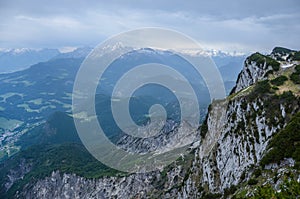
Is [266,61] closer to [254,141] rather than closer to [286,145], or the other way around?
[254,141]

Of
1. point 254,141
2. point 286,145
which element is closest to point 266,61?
point 254,141

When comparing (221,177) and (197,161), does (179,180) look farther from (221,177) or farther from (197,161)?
(221,177)

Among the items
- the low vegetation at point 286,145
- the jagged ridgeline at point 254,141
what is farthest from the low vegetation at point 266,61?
the low vegetation at point 286,145

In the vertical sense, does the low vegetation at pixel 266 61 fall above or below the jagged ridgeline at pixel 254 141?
above

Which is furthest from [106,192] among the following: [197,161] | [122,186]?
[197,161]

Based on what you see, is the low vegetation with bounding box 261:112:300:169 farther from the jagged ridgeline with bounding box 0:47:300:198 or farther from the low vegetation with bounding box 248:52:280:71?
the low vegetation with bounding box 248:52:280:71

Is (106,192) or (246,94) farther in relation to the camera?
(106,192)

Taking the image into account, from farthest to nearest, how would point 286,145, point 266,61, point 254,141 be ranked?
point 266,61 < point 254,141 < point 286,145

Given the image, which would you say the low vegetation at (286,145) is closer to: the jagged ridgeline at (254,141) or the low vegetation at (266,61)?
the jagged ridgeline at (254,141)

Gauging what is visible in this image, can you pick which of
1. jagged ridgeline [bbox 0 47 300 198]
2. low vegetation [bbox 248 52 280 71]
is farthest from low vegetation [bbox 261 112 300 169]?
low vegetation [bbox 248 52 280 71]

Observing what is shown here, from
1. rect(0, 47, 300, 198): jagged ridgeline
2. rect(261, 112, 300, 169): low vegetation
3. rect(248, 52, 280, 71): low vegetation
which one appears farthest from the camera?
rect(248, 52, 280, 71): low vegetation

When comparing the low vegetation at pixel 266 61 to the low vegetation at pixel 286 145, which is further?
the low vegetation at pixel 266 61
